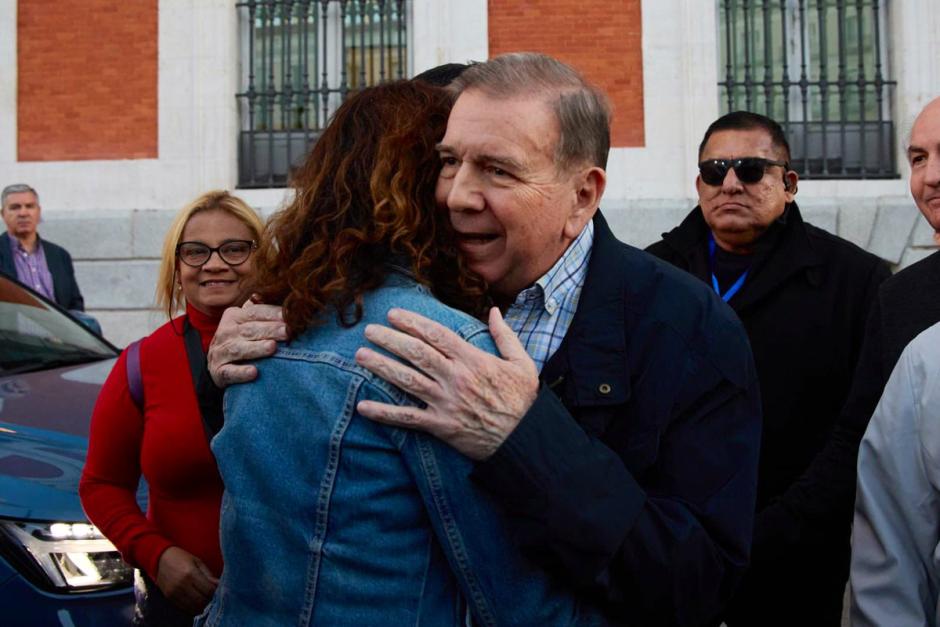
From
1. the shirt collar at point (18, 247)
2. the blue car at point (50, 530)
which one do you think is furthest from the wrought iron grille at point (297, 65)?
the blue car at point (50, 530)

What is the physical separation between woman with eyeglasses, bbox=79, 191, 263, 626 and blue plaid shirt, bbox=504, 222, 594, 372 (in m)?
0.80

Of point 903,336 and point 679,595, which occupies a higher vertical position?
point 903,336

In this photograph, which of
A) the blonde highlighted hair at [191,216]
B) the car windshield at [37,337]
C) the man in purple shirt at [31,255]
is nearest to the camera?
the blonde highlighted hair at [191,216]

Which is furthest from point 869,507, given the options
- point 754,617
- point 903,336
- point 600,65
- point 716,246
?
point 600,65

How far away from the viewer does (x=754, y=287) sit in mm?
3096

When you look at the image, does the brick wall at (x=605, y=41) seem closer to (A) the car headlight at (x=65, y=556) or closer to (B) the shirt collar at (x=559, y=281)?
(A) the car headlight at (x=65, y=556)

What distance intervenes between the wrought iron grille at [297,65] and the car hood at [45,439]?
21.8 feet

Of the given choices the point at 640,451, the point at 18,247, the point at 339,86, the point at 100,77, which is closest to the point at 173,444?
the point at 640,451

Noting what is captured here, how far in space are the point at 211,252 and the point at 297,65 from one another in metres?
8.00

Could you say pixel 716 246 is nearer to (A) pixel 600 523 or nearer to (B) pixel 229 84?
(A) pixel 600 523

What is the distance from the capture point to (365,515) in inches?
56.5

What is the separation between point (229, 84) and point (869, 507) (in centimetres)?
903

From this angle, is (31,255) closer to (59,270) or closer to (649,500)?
(59,270)

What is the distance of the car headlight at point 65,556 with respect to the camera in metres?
2.62
